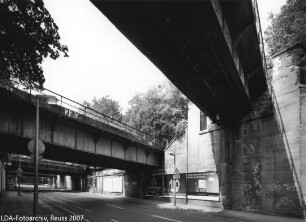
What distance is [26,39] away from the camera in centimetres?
998

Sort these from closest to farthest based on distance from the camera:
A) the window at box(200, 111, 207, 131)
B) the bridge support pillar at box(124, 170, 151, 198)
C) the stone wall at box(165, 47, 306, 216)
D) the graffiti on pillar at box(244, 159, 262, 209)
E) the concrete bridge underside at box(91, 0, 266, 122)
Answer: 1. the concrete bridge underside at box(91, 0, 266, 122)
2. the stone wall at box(165, 47, 306, 216)
3. the graffiti on pillar at box(244, 159, 262, 209)
4. the window at box(200, 111, 207, 131)
5. the bridge support pillar at box(124, 170, 151, 198)

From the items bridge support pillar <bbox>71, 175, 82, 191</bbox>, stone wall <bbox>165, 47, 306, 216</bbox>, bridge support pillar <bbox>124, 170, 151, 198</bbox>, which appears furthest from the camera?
bridge support pillar <bbox>71, 175, 82, 191</bbox>

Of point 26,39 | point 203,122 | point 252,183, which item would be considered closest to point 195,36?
point 26,39

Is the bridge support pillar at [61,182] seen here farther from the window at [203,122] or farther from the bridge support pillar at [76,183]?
the window at [203,122]

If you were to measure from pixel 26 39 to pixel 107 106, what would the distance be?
6059cm

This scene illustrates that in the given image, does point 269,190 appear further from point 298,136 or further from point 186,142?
point 186,142

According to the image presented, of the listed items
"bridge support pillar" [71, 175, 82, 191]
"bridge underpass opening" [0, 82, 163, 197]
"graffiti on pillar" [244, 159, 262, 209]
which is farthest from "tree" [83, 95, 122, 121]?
"graffiti on pillar" [244, 159, 262, 209]

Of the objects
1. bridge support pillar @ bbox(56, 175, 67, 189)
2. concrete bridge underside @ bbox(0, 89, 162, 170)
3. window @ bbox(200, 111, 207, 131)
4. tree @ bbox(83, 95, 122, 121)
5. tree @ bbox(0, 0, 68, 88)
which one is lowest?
bridge support pillar @ bbox(56, 175, 67, 189)

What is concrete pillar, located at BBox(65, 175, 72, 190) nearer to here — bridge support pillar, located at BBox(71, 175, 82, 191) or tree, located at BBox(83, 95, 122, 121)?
bridge support pillar, located at BBox(71, 175, 82, 191)

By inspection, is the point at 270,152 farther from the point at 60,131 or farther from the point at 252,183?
the point at 60,131

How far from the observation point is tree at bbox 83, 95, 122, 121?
69562 millimetres

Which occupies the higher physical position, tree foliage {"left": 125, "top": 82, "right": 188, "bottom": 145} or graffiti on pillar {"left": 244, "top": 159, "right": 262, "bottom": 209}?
tree foliage {"left": 125, "top": 82, "right": 188, "bottom": 145}

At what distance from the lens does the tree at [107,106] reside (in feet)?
228

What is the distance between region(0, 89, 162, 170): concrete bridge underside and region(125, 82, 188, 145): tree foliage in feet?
46.7
